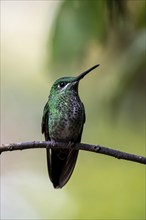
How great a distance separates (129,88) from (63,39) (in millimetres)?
399

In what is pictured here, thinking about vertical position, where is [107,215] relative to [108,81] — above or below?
below

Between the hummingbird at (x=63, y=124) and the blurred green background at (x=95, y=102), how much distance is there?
6.7 inches

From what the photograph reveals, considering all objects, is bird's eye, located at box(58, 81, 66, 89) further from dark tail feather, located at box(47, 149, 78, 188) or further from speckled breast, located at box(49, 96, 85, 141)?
dark tail feather, located at box(47, 149, 78, 188)

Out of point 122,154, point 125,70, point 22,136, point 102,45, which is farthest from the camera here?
point 22,136

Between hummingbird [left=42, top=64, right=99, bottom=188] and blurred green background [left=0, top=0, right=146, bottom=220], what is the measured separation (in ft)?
0.56

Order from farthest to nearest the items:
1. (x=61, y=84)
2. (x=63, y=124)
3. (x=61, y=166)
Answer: (x=61, y=84) < (x=63, y=124) < (x=61, y=166)

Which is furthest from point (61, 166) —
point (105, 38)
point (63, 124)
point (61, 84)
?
point (105, 38)

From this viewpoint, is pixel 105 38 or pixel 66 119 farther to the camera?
pixel 105 38

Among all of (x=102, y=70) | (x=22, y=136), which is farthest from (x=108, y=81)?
(x=22, y=136)

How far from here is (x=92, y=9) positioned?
2828mm

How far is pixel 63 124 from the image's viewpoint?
2.83 m

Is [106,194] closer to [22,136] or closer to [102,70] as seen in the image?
[102,70]

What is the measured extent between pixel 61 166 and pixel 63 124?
0.23 meters

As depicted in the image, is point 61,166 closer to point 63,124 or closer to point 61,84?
point 63,124
